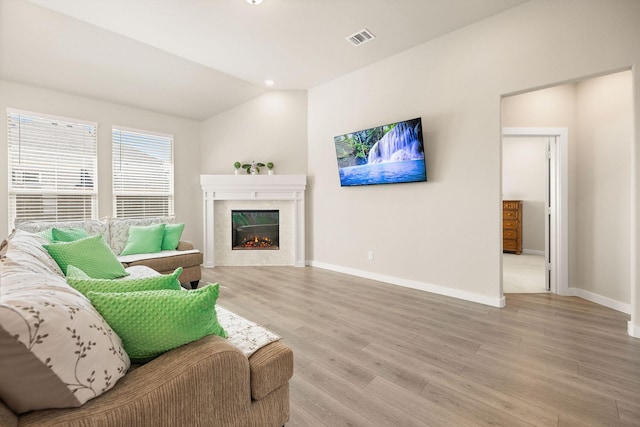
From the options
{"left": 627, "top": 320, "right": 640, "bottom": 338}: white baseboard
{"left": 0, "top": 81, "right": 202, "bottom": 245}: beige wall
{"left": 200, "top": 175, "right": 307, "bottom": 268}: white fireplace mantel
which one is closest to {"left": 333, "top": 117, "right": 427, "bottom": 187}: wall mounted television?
{"left": 200, "top": 175, "right": 307, "bottom": 268}: white fireplace mantel

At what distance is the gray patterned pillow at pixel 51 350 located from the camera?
0.67m

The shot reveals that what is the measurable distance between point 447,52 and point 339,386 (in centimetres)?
362

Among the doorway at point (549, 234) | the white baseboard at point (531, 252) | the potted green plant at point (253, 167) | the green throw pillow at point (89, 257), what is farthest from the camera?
the white baseboard at point (531, 252)

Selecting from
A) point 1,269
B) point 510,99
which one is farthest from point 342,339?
point 510,99

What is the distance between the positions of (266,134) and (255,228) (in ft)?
5.72

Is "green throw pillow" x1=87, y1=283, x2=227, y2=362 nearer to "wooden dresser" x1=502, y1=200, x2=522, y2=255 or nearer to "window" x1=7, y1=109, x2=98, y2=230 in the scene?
"window" x1=7, y1=109, x2=98, y2=230

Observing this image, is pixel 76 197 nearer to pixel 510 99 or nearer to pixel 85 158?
pixel 85 158

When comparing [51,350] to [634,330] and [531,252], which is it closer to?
[634,330]

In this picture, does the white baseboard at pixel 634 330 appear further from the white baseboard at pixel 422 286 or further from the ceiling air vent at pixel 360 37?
the ceiling air vent at pixel 360 37

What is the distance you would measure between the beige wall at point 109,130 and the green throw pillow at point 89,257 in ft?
8.91

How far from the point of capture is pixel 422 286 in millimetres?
3586

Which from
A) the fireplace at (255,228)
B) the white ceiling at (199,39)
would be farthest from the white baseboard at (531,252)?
the fireplace at (255,228)

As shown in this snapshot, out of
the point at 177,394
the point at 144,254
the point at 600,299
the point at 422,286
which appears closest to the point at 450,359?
the point at 422,286

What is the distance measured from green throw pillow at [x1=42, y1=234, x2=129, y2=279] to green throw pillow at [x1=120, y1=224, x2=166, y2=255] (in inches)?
44.9
